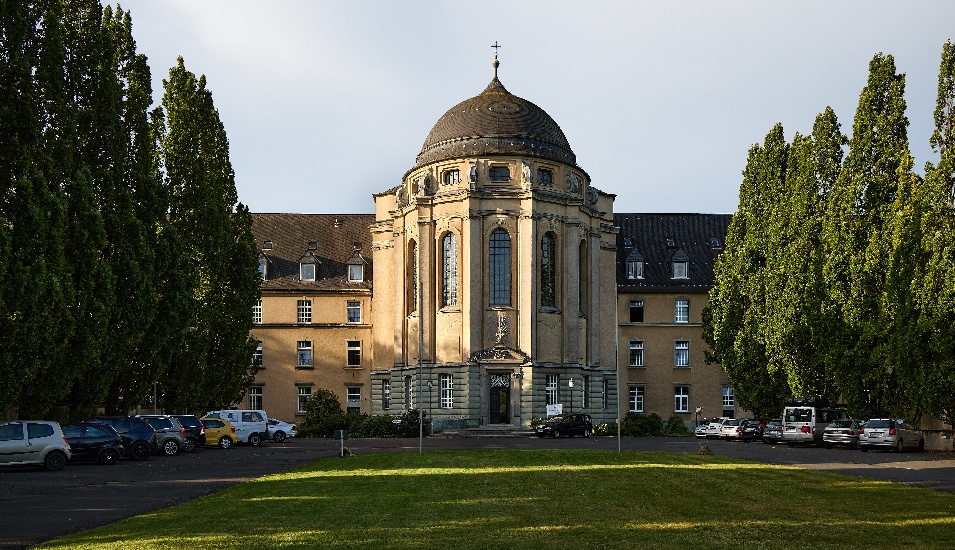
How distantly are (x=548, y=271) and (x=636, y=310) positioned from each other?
39.9 feet

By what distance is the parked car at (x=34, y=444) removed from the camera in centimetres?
3241

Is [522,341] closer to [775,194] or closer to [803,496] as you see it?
[775,194]

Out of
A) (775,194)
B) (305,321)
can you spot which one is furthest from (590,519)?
(305,321)

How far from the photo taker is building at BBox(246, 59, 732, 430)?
71500 mm

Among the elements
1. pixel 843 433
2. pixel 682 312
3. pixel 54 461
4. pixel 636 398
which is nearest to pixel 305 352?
pixel 636 398

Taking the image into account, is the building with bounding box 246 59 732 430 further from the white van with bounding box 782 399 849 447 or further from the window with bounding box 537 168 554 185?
the white van with bounding box 782 399 849 447

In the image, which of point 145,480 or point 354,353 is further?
point 354,353

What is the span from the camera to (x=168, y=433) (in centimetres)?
4388

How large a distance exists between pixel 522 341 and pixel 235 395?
21.8m

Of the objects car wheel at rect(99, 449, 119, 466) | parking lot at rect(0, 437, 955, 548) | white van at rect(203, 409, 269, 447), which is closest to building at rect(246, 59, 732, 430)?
white van at rect(203, 409, 269, 447)

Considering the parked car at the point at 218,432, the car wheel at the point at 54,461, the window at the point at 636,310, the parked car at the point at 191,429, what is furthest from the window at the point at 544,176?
the car wheel at the point at 54,461

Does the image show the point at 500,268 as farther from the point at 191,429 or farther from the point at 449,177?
the point at 191,429

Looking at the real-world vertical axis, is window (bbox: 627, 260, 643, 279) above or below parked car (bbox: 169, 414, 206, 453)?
above

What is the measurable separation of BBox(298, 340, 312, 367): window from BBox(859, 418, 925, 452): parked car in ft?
150
